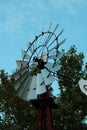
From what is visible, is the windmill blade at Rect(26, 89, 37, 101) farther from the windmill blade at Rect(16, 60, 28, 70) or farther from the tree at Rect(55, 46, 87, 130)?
the tree at Rect(55, 46, 87, 130)

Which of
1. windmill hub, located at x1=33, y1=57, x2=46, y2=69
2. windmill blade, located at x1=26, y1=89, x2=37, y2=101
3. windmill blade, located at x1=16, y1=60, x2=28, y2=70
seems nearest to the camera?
windmill blade, located at x1=26, y1=89, x2=37, y2=101

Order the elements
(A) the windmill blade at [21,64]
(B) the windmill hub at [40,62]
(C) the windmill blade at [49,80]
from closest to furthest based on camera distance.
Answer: (C) the windmill blade at [49,80], (B) the windmill hub at [40,62], (A) the windmill blade at [21,64]

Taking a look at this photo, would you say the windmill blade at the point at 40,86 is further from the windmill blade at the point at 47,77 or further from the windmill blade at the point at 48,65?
the windmill blade at the point at 48,65

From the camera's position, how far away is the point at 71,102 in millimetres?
20938

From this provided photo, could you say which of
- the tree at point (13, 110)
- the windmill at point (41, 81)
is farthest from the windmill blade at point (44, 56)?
the tree at point (13, 110)

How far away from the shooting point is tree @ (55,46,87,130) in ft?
66.4

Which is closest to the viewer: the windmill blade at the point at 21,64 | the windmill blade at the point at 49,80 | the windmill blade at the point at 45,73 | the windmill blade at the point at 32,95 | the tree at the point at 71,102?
the windmill blade at the point at 49,80

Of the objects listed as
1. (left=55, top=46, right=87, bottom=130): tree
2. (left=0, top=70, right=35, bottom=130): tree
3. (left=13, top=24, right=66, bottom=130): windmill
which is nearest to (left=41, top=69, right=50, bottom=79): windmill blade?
(left=13, top=24, right=66, bottom=130): windmill

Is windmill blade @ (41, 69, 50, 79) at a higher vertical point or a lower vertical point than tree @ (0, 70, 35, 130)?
lower

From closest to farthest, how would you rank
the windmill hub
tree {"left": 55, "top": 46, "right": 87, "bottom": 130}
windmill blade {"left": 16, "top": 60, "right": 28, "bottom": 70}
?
the windmill hub, windmill blade {"left": 16, "top": 60, "right": 28, "bottom": 70}, tree {"left": 55, "top": 46, "right": 87, "bottom": 130}

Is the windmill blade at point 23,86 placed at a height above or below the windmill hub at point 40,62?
below

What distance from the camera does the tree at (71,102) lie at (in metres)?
20.2

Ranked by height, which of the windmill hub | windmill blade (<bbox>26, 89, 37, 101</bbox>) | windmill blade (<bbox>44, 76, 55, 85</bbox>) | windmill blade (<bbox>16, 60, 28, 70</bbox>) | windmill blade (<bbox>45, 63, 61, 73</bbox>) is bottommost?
windmill blade (<bbox>26, 89, 37, 101</bbox>)

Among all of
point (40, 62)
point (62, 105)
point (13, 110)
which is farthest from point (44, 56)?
point (13, 110)
